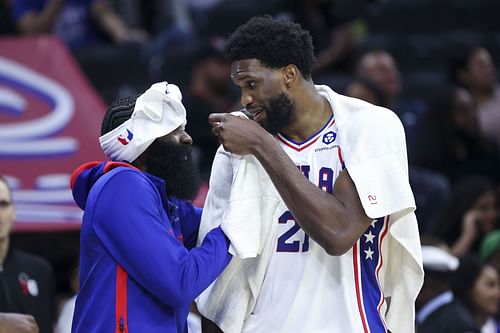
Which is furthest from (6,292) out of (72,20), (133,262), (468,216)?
(72,20)

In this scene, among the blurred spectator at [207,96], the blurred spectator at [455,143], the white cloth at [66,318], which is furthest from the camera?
the blurred spectator at [455,143]

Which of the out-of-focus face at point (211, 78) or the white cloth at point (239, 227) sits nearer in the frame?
the white cloth at point (239, 227)

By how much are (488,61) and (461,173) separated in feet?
3.55

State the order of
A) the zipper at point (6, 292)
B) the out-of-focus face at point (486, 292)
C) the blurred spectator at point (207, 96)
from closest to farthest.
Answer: the zipper at point (6, 292) → the out-of-focus face at point (486, 292) → the blurred spectator at point (207, 96)

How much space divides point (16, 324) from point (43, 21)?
4980 mm

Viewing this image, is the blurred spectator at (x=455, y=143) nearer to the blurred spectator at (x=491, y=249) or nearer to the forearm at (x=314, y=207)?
the blurred spectator at (x=491, y=249)

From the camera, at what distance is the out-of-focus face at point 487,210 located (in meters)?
8.51

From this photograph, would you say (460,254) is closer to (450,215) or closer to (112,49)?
(450,215)

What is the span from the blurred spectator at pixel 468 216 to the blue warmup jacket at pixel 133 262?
4.36 m

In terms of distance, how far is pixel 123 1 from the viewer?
36.8ft

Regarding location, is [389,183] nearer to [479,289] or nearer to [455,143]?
[479,289]

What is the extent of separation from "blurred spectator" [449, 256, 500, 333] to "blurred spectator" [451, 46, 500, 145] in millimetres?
2193

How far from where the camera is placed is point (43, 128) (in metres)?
7.54

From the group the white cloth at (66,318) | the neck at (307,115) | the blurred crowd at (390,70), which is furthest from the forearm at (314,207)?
the blurred crowd at (390,70)
